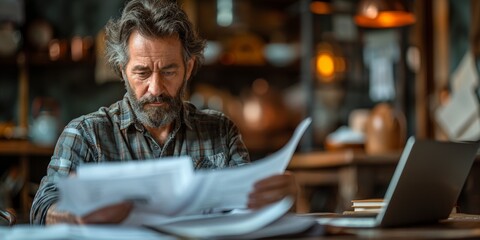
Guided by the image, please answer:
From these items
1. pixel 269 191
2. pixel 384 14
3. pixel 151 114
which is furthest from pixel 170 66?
pixel 384 14

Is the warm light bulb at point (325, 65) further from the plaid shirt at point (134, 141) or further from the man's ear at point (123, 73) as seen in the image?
the man's ear at point (123, 73)

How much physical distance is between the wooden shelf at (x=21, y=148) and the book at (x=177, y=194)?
3882mm

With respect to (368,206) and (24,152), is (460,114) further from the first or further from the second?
(368,206)

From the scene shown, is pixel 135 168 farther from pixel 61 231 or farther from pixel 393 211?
pixel 393 211

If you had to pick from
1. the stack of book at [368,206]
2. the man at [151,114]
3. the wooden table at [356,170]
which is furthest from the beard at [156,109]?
the wooden table at [356,170]

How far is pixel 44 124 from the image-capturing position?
5.36 metres

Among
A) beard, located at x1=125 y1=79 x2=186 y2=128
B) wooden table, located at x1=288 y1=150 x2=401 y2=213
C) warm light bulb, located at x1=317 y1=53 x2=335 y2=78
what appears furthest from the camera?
→ warm light bulb, located at x1=317 y1=53 x2=335 y2=78

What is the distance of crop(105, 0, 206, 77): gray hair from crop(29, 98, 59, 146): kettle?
10.3 feet

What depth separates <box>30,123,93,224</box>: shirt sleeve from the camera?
1.77 metres

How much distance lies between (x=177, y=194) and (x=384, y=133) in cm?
356

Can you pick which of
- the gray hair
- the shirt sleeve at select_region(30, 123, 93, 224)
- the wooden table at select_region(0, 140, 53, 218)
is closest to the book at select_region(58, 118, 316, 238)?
the shirt sleeve at select_region(30, 123, 93, 224)

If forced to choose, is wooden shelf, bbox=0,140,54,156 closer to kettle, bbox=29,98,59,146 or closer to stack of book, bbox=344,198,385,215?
kettle, bbox=29,98,59,146

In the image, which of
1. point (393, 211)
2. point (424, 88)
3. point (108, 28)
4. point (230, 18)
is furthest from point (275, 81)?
point (393, 211)

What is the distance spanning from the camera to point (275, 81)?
20.4 feet
